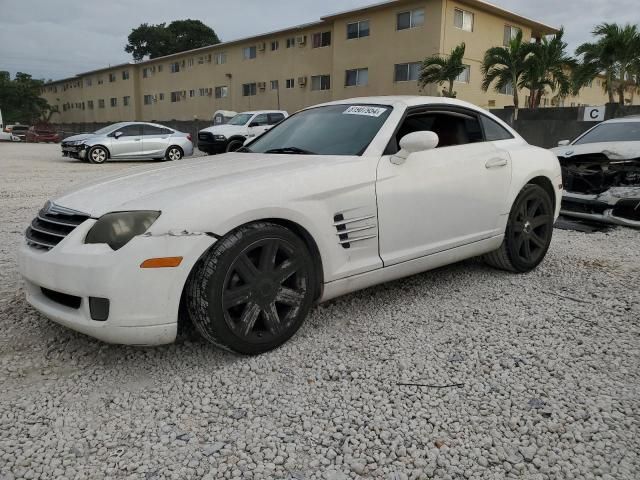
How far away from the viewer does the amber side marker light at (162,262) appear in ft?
7.48

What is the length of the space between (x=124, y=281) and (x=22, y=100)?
234 feet

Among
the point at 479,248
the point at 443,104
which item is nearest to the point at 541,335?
the point at 479,248

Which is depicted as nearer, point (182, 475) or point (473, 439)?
point (182, 475)

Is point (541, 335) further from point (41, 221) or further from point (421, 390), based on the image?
point (41, 221)

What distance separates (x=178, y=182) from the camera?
270cm

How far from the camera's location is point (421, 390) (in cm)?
241

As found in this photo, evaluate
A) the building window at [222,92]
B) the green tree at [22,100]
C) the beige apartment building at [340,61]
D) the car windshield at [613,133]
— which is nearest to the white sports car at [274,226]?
the car windshield at [613,133]

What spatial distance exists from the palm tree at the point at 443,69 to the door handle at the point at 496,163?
1841 cm

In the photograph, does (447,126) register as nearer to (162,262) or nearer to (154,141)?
(162,262)

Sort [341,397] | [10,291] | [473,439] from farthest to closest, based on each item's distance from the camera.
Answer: [10,291], [341,397], [473,439]

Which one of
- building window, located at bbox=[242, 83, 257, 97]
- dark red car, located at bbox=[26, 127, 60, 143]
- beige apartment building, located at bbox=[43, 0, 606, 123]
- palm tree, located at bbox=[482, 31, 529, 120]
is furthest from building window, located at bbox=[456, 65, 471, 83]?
dark red car, located at bbox=[26, 127, 60, 143]

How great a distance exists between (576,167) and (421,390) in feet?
17.3

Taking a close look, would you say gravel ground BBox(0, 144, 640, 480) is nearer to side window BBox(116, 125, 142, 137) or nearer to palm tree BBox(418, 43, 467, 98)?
side window BBox(116, 125, 142, 137)

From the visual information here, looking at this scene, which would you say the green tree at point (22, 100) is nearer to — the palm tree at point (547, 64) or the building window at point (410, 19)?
the building window at point (410, 19)
